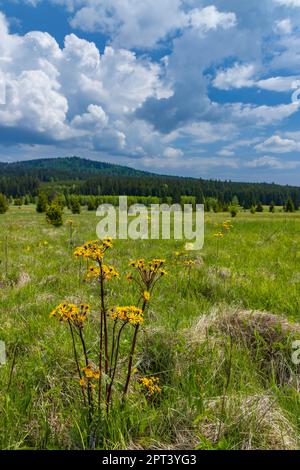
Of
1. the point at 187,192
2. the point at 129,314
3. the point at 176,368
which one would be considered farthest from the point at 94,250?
the point at 187,192

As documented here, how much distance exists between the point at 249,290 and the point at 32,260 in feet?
20.3

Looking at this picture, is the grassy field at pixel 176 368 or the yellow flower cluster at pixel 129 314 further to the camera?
the grassy field at pixel 176 368

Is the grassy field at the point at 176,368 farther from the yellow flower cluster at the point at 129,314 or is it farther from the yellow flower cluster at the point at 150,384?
the yellow flower cluster at the point at 129,314

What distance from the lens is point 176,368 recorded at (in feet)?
10.9

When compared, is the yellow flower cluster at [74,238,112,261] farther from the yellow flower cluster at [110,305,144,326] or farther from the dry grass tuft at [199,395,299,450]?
the dry grass tuft at [199,395,299,450]

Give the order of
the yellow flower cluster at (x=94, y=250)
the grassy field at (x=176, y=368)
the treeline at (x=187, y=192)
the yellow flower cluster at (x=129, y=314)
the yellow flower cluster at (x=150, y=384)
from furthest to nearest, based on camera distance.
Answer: the treeline at (x=187, y=192), the yellow flower cluster at (x=150, y=384), the grassy field at (x=176, y=368), the yellow flower cluster at (x=94, y=250), the yellow flower cluster at (x=129, y=314)

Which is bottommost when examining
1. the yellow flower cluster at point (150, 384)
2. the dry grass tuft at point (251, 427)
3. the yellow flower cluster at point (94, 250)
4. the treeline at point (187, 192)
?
the dry grass tuft at point (251, 427)

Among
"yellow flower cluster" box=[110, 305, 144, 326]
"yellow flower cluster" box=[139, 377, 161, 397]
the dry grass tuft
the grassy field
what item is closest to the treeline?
the grassy field

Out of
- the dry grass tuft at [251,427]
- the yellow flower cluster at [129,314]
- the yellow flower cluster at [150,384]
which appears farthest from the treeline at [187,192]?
the yellow flower cluster at [129,314]

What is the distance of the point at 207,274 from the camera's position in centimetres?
710

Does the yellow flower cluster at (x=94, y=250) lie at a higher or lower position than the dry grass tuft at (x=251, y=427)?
higher

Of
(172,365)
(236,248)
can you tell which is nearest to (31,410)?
(172,365)

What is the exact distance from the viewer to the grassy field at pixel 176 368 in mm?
2432
